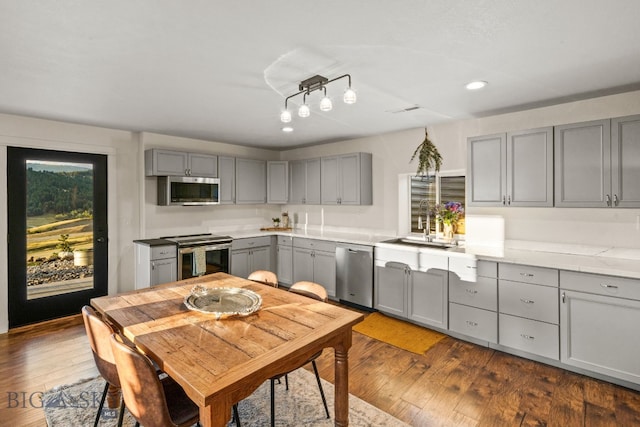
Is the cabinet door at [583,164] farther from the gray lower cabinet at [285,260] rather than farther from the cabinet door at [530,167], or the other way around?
the gray lower cabinet at [285,260]

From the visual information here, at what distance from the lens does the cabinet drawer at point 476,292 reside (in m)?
3.19

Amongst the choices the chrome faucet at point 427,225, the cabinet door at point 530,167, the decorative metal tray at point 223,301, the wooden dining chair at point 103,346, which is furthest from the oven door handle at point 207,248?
the cabinet door at point 530,167

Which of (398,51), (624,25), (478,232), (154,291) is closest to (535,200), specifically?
(478,232)

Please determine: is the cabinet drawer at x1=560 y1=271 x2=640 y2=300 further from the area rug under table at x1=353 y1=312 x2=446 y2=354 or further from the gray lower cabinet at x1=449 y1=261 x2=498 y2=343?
Result: the area rug under table at x1=353 y1=312 x2=446 y2=354

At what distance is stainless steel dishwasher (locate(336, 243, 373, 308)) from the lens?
4226 mm

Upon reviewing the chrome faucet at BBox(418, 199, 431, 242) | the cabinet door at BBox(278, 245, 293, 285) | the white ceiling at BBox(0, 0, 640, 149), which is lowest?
the cabinet door at BBox(278, 245, 293, 285)

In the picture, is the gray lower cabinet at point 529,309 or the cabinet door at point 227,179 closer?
the gray lower cabinet at point 529,309

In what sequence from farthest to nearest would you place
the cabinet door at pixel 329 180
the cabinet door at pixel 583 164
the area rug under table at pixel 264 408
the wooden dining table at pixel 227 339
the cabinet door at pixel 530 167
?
the cabinet door at pixel 329 180
the cabinet door at pixel 530 167
the cabinet door at pixel 583 164
the area rug under table at pixel 264 408
the wooden dining table at pixel 227 339

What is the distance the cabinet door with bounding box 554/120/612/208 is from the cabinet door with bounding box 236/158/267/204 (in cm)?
419

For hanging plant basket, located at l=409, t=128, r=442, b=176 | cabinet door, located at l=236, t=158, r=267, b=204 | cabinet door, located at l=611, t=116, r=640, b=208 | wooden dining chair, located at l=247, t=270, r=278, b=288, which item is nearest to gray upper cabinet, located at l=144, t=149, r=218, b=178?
cabinet door, located at l=236, t=158, r=267, b=204

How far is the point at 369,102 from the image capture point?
10.7 feet

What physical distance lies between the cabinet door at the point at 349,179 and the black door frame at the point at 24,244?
129 inches

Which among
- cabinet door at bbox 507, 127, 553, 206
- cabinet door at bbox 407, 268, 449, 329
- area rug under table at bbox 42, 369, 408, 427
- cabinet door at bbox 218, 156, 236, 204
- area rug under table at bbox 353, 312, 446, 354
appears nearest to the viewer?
area rug under table at bbox 42, 369, 408, 427

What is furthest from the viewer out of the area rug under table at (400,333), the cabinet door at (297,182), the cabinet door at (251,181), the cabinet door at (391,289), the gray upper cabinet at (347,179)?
the cabinet door at (297,182)
